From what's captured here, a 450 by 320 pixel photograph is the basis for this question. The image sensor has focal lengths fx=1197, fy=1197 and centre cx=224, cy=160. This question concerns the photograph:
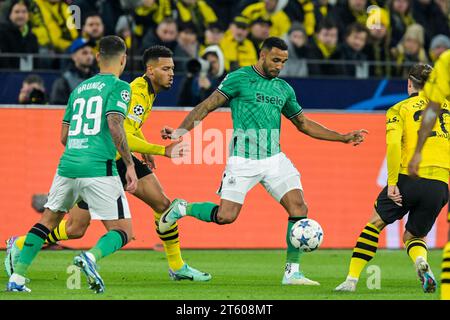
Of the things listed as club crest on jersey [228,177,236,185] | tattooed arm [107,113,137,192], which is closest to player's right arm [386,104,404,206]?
club crest on jersey [228,177,236,185]

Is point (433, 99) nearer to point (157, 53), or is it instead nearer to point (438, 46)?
point (157, 53)

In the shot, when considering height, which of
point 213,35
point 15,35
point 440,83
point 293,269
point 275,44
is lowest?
point 293,269

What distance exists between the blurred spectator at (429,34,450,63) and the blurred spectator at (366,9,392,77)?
33.7 inches

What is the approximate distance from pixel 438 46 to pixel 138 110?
10.1m

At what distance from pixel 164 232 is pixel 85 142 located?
2.29 metres

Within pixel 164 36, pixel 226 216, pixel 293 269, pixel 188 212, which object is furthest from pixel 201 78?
pixel 293 269

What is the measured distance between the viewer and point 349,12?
843 inches

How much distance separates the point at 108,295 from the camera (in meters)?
10.7

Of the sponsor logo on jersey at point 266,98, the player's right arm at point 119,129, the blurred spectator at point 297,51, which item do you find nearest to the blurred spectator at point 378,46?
the blurred spectator at point 297,51

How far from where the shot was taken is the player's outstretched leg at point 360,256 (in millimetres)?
11594

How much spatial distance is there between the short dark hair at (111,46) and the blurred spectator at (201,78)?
7081mm

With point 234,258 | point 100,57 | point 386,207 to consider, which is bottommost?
point 234,258

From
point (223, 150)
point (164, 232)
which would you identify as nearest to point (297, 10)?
point (223, 150)
